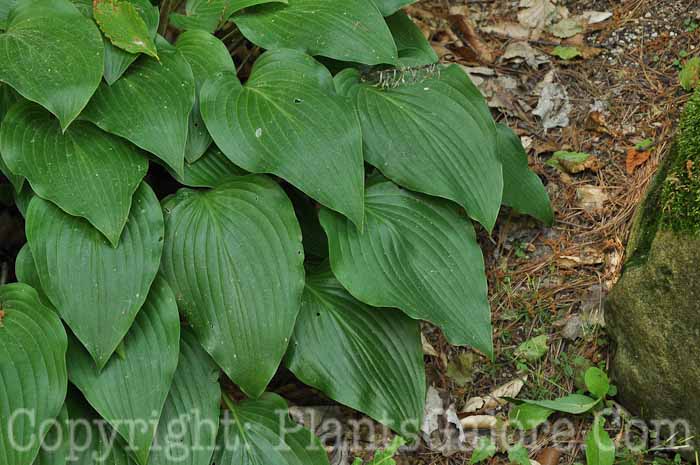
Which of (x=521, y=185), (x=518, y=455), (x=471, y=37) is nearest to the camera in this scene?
(x=518, y=455)

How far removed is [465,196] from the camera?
288 centimetres

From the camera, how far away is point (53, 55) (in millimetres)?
2588

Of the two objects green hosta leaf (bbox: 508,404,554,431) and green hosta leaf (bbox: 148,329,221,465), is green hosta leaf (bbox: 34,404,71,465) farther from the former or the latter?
green hosta leaf (bbox: 508,404,554,431)

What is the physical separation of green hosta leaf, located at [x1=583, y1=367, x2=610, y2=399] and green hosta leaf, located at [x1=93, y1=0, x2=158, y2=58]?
6.61 feet

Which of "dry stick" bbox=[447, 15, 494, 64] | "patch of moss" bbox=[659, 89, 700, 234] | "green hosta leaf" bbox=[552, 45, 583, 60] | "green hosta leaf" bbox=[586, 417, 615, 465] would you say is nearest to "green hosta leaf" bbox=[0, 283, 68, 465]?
"green hosta leaf" bbox=[586, 417, 615, 465]

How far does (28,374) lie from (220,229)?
779 millimetres

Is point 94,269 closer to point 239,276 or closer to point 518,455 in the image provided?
point 239,276

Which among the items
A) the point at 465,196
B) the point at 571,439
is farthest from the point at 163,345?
the point at 571,439

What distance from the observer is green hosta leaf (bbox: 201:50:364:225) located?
2.66 m

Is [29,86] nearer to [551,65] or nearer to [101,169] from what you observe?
[101,169]

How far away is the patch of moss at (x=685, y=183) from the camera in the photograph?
2.62 metres

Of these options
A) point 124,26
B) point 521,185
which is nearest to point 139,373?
point 124,26

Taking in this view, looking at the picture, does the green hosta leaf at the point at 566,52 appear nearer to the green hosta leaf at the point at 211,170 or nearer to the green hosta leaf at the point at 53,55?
the green hosta leaf at the point at 211,170

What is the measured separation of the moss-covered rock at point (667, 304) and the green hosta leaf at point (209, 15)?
5.54ft
